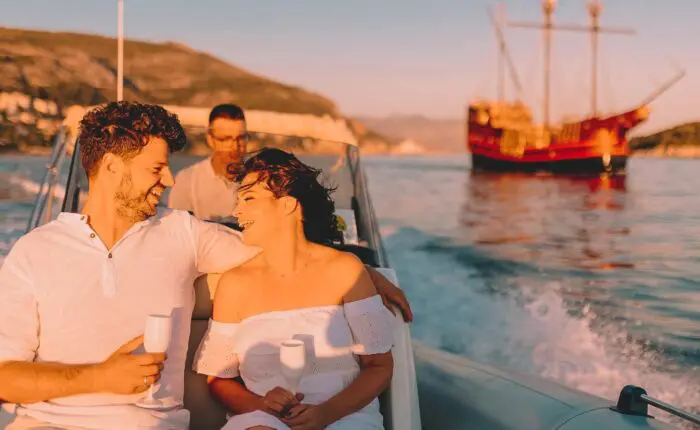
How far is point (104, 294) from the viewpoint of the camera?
79.5 inches

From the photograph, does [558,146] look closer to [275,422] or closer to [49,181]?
[49,181]

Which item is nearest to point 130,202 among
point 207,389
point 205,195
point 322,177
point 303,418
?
point 207,389

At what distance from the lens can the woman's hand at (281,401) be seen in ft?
6.46

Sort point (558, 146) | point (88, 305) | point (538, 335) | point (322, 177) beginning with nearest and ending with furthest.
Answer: point (88, 305), point (322, 177), point (538, 335), point (558, 146)

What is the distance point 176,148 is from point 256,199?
28 cm

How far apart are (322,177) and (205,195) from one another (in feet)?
3.37

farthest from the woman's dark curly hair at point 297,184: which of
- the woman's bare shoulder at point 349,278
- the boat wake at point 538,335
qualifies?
the boat wake at point 538,335

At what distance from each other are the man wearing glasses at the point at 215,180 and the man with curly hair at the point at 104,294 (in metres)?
1.61

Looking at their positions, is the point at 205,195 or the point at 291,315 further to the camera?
the point at 205,195

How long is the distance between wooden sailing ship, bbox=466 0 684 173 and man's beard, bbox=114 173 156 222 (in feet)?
159

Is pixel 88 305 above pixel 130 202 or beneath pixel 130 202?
beneath

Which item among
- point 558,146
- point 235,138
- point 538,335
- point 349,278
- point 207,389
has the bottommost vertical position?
point 538,335

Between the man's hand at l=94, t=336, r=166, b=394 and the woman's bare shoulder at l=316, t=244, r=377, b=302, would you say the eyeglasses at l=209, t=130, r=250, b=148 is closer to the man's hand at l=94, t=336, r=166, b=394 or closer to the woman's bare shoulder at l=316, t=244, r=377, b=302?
the woman's bare shoulder at l=316, t=244, r=377, b=302

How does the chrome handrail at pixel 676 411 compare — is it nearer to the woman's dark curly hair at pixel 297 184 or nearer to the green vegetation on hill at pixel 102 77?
the woman's dark curly hair at pixel 297 184
